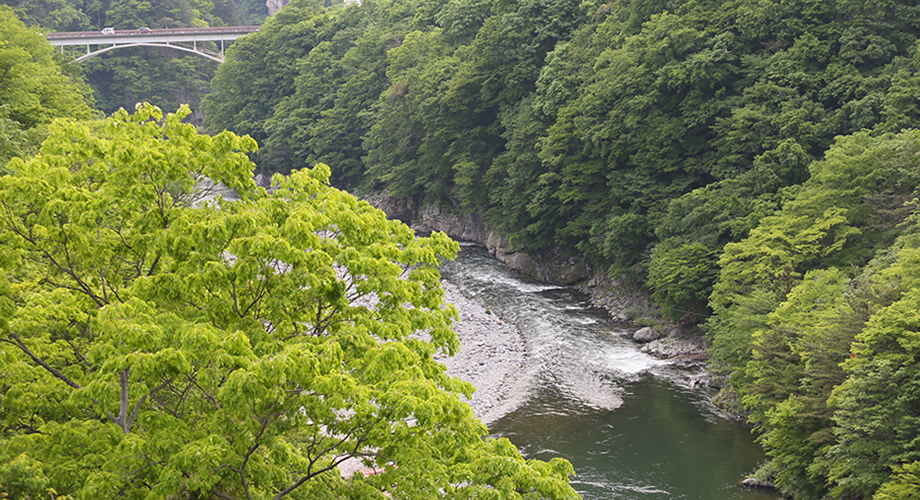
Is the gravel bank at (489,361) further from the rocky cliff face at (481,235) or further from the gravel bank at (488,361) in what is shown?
the rocky cliff face at (481,235)

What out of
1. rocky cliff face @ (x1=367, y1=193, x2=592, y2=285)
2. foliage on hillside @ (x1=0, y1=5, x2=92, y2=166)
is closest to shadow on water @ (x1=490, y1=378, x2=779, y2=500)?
rocky cliff face @ (x1=367, y1=193, x2=592, y2=285)

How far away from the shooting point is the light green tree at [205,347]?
22.5 feet

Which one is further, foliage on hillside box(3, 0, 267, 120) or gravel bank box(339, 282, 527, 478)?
foliage on hillside box(3, 0, 267, 120)

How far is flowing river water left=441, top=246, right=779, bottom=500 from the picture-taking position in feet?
53.2

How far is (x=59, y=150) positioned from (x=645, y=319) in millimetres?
22664

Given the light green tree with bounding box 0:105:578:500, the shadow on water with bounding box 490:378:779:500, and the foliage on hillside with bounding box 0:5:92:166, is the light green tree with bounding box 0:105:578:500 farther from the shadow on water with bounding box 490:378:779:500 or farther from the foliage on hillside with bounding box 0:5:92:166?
the foliage on hillside with bounding box 0:5:92:166

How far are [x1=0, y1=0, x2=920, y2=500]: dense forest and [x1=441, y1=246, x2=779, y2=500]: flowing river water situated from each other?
1231 mm

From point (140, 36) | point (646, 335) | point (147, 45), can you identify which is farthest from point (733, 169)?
point (147, 45)

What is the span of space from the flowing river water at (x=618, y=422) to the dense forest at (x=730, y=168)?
123cm

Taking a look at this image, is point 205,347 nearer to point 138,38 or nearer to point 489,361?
point 489,361

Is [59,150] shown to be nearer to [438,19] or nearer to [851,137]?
[851,137]

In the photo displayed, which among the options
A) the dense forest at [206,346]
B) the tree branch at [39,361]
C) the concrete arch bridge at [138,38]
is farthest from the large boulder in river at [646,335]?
the concrete arch bridge at [138,38]

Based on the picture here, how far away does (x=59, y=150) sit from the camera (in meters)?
8.44

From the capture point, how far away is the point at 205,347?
22.4 ft
